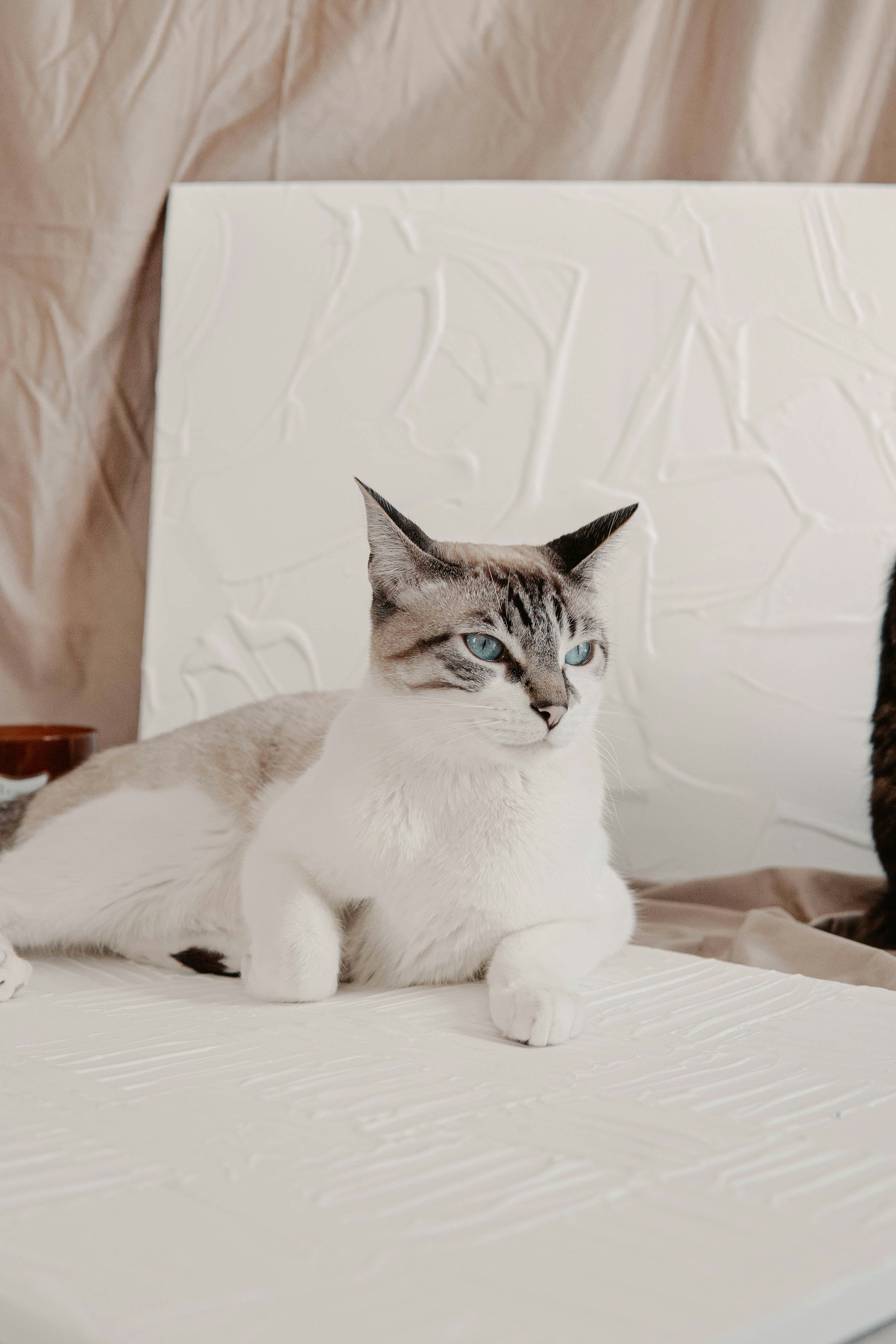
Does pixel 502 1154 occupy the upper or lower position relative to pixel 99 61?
lower

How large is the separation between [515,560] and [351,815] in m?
0.30

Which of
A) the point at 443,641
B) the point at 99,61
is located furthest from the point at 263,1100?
the point at 99,61

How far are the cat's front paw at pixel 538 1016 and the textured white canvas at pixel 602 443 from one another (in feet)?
2.57

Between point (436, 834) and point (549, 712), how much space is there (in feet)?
0.55

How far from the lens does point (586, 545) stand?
1154 millimetres

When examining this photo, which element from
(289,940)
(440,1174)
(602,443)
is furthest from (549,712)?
(602,443)

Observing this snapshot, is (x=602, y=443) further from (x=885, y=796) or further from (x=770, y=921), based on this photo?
(x=770, y=921)

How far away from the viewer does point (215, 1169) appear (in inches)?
27.5

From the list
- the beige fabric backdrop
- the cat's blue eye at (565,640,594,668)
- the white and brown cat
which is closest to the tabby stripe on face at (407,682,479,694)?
the white and brown cat

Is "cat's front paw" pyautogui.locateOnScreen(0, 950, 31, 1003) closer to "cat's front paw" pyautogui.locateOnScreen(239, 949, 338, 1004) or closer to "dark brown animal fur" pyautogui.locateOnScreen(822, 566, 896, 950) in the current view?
"cat's front paw" pyautogui.locateOnScreen(239, 949, 338, 1004)

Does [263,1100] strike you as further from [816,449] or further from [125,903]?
[816,449]

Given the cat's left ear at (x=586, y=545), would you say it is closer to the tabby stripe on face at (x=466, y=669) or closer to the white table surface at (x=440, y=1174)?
the tabby stripe on face at (x=466, y=669)

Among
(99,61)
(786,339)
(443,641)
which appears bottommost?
(443,641)

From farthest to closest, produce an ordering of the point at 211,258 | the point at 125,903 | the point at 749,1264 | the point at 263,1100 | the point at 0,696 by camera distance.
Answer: the point at 0,696, the point at 211,258, the point at 125,903, the point at 263,1100, the point at 749,1264
